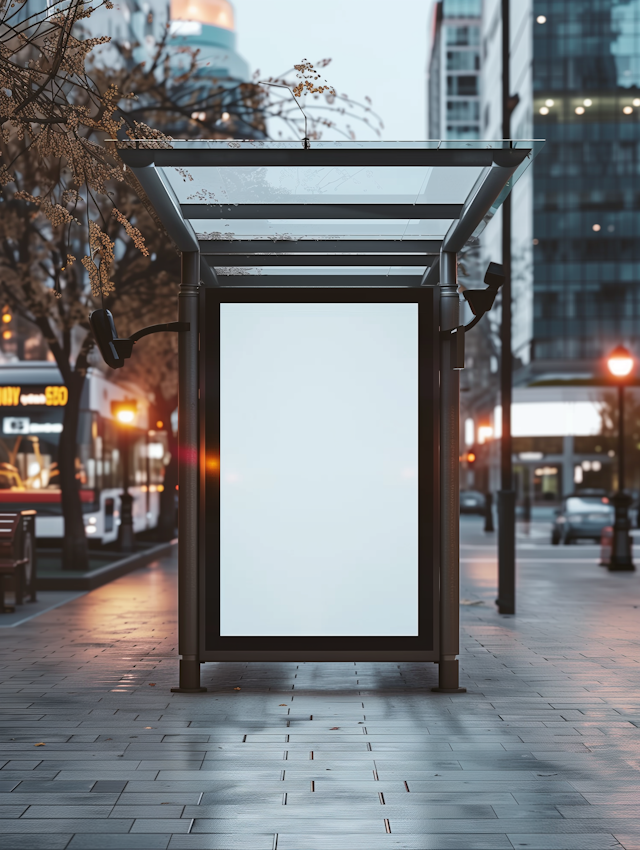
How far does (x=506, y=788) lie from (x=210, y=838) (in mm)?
1657

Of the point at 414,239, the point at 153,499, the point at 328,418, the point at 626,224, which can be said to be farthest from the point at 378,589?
the point at 626,224

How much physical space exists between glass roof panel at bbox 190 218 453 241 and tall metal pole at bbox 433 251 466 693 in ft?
1.22

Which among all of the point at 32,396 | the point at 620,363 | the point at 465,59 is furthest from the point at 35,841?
the point at 465,59

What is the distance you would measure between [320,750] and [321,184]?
3.77 m

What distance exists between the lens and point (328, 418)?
337 inches

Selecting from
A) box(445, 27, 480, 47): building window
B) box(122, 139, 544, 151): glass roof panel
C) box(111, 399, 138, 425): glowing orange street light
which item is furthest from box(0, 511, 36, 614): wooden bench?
box(445, 27, 480, 47): building window

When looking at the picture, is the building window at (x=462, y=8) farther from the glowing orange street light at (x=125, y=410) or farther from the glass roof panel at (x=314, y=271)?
the glass roof panel at (x=314, y=271)

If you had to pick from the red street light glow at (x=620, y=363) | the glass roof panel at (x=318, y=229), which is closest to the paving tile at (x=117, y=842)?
the glass roof panel at (x=318, y=229)

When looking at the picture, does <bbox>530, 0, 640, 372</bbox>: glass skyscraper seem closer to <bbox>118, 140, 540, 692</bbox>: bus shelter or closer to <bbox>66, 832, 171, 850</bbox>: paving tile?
<bbox>118, 140, 540, 692</bbox>: bus shelter

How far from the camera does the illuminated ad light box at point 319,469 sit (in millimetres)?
8344

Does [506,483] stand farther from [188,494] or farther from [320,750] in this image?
[320,750]

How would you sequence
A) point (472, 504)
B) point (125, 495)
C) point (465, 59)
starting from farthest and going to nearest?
point (465, 59)
point (472, 504)
point (125, 495)

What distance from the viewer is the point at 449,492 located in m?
8.40

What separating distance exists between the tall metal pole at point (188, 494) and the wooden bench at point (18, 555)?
5.55m
